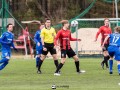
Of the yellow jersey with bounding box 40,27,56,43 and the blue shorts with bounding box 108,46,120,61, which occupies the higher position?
the yellow jersey with bounding box 40,27,56,43

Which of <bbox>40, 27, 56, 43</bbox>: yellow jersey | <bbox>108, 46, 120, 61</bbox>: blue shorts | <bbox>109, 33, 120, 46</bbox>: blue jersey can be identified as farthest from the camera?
<bbox>40, 27, 56, 43</bbox>: yellow jersey

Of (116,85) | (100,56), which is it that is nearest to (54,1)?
(100,56)

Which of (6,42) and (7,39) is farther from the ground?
(7,39)

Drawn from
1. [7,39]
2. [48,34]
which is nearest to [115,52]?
[48,34]

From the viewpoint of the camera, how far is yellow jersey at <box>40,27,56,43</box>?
21.0m

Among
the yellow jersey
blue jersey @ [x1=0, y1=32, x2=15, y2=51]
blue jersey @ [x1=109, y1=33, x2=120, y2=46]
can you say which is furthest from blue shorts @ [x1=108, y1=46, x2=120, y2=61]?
blue jersey @ [x1=0, y1=32, x2=15, y2=51]

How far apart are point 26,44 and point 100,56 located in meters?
6.15

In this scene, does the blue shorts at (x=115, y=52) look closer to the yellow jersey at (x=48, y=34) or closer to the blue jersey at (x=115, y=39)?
the blue jersey at (x=115, y=39)

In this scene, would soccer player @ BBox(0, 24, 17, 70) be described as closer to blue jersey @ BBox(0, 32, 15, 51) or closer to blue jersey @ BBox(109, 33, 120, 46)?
blue jersey @ BBox(0, 32, 15, 51)

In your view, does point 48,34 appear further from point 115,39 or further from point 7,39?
point 115,39

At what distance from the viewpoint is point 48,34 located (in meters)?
21.1

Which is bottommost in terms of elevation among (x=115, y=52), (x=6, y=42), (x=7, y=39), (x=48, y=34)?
→ (x=115, y=52)

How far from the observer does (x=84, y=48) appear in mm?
37906

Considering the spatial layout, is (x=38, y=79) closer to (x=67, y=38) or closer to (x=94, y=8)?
(x=67, y=38)
